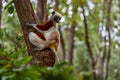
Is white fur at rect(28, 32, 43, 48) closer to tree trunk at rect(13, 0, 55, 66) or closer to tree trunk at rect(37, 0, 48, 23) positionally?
tree trunk at rect(13, 0, 55, 66)

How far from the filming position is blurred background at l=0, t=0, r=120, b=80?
1092 mm

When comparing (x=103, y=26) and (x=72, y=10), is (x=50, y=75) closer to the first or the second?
(x=72, y=10)

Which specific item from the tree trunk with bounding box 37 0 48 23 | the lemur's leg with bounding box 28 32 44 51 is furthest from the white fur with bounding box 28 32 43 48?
the tree trunk with bounding box 37 0 48 23

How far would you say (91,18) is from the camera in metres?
9.81

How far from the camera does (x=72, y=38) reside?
9547 mm

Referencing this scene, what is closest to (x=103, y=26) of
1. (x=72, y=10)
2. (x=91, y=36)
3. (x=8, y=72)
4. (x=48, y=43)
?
(x=72, y=10)

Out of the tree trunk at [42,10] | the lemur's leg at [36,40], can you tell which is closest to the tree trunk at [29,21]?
the lemur's leg at [36,40]

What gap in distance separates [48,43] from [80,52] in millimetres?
12558

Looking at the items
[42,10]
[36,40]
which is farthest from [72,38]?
[36,40]

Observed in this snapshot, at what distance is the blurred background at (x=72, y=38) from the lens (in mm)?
1092

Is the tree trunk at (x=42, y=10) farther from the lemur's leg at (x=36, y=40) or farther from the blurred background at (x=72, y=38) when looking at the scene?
the lemur's leg at (x=36, y=40)

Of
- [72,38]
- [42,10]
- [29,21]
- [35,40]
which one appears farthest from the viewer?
[72,38]

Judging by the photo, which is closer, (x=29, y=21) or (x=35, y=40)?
(x=29, y=21)

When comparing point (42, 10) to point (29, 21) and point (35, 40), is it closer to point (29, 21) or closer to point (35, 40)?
point (35, 40)
